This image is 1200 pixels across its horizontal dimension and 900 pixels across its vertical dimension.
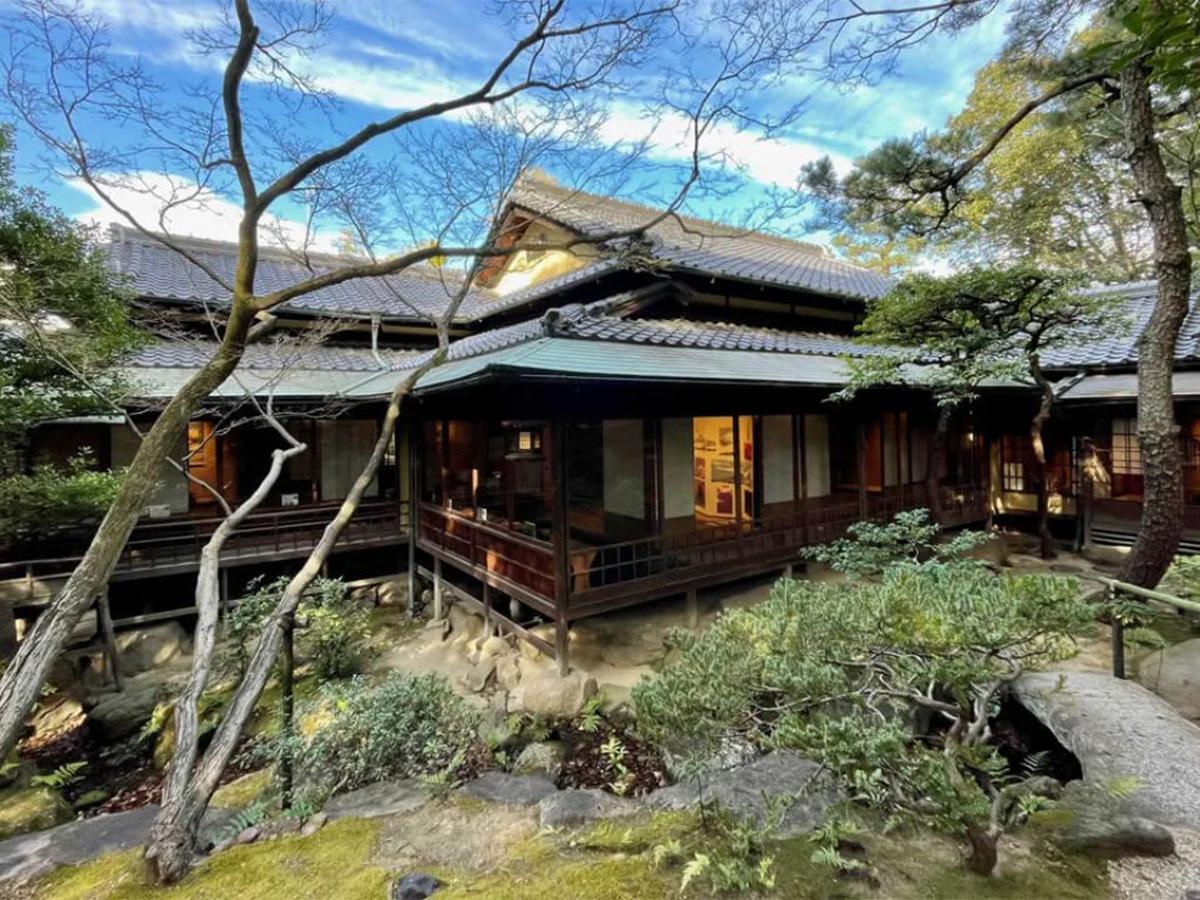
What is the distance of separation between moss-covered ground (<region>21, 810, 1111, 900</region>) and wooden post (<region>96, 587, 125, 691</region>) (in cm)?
559

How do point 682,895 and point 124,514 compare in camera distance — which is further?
point 124,514

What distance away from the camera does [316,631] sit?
6805 millimetres

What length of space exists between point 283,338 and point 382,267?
7.88 m

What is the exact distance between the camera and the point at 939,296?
7172 millimetres

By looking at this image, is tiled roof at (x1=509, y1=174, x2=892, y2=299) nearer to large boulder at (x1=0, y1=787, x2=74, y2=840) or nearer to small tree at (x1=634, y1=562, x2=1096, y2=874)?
small tree at (x1=634, y1=562, x2=1096, y2=874)

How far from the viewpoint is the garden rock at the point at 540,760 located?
4.77 meters

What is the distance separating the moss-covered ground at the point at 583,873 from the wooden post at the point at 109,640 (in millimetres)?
5591

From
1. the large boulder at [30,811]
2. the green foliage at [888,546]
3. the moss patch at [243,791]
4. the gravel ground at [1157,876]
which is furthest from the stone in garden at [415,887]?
the green foliage at [888,546]

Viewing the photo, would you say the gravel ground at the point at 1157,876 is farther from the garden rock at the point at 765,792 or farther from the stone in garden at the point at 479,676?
the stone in garden at the point at 479,676

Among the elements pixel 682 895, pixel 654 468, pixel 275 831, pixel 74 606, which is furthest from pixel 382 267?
pixel 654 468

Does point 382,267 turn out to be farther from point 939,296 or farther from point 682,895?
point 939,296

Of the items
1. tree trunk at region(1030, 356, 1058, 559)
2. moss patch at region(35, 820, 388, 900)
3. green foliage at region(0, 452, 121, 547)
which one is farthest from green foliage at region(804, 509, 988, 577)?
green foliage at region(0, 452, 121, 547)

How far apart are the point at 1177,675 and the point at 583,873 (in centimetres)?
551

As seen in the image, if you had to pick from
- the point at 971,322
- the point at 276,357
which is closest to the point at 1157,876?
the point at 971,322
